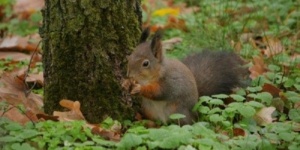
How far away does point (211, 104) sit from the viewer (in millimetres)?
4152

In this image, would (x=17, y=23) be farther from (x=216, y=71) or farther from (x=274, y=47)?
(x=216, y=71)

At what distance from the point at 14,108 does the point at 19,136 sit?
1.55 feet

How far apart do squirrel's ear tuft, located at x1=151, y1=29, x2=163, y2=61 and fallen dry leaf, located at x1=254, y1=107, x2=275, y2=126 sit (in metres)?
0.67

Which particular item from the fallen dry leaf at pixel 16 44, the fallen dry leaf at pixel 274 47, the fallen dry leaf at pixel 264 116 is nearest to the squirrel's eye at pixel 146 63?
the fallen dry leaf at pixel 264 116

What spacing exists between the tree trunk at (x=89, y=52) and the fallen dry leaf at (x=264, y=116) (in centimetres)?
76


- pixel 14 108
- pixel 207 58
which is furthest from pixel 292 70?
pixel 14 108

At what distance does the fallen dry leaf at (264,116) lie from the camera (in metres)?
4.06

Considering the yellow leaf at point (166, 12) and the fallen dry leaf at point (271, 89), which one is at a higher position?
the yellow leaf at point (166, 12)

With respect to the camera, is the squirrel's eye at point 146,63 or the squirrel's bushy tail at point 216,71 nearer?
the squirrel's eye at point 146,63

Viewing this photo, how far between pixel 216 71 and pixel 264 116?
64 cm

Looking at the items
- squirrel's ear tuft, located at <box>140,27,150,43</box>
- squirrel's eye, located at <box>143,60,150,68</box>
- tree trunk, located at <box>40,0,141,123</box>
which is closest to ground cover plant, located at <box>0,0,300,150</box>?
tree trunk, located at <box>40,0,141,123</box>

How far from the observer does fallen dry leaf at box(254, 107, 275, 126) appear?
4062mm

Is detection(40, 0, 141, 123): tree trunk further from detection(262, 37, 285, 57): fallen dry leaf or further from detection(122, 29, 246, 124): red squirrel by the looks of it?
detection(262, 37, 285, 57): fallen dry leaf

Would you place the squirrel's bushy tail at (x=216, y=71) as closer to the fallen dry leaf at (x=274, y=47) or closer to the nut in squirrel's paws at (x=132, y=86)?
the nut in squirrel's paws at (x=132, y=86)
